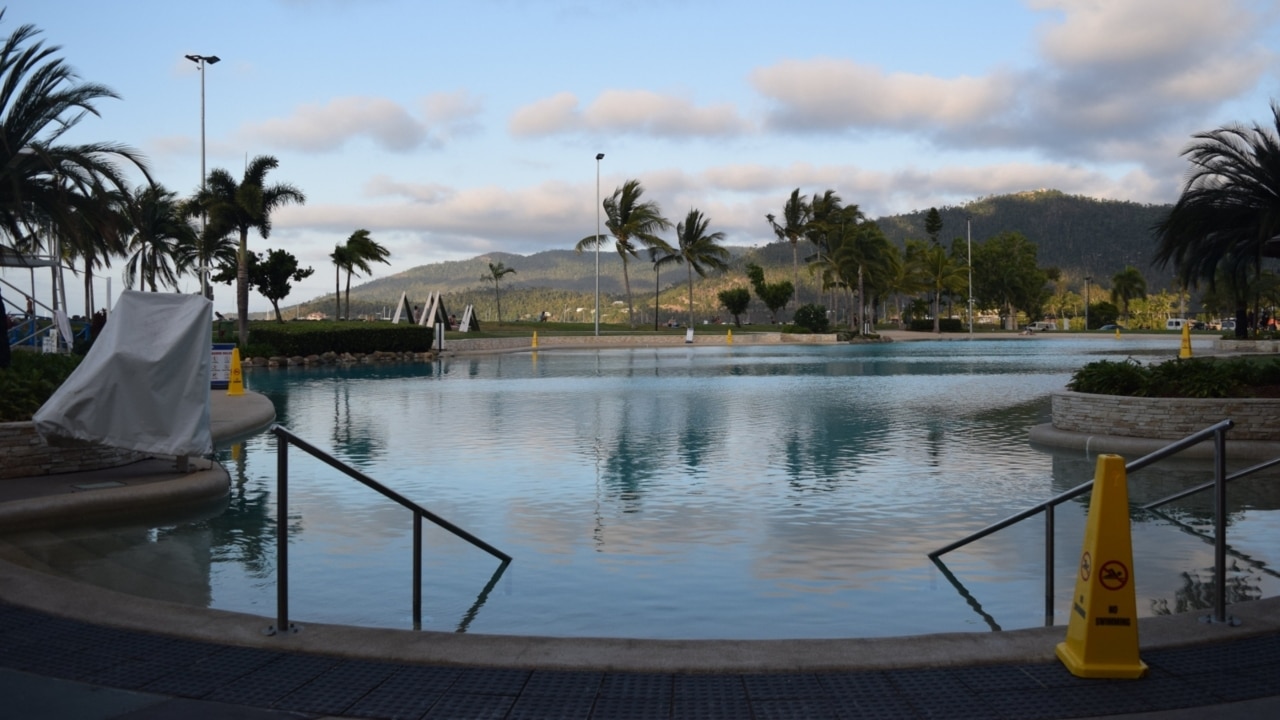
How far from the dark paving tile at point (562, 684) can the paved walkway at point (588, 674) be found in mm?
11

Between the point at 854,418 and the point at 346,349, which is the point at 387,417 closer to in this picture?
the point at 854,418

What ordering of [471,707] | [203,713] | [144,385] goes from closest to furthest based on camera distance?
[203,713] < [471,707] < [144,385]

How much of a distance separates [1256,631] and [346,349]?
44.2 meters

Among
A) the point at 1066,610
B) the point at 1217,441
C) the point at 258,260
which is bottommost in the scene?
Answer: the point at 1066,610

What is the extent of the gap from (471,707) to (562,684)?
1.54ft

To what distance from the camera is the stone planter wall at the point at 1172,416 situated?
13.9 m

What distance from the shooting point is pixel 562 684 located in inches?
195

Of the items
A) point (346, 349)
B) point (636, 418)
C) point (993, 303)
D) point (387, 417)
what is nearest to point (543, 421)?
point (636, 418)

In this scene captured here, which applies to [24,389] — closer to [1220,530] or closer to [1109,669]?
[1109,669]

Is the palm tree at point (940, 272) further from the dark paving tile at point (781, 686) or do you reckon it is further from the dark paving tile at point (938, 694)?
the dark paving tile at point (781, 686)

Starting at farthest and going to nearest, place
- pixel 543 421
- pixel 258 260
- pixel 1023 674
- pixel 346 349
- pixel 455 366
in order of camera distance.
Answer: pixel 258 260, pixel 346 349, pixel 455 366, pixel 543 421, pixel 1023 674

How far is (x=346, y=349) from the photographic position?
46.8m

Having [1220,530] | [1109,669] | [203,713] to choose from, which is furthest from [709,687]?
[1220,530]

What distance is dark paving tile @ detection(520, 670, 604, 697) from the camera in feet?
15.9
